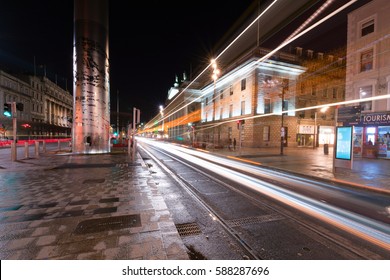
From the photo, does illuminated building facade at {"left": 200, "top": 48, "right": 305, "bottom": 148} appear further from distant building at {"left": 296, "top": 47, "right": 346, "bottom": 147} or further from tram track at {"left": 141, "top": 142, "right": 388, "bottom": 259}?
tram track at {"left": 141, "top": 142, "right": 388, "bottom": 259}

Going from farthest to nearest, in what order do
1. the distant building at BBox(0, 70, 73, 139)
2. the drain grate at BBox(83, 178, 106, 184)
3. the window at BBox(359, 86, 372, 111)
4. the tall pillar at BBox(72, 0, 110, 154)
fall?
the distant building at BBox(0, 70, 73, 139), the window at BBox(359, 86, 372, 111), the tall pillar at BBox(72, 0, 110, 154), the drain grate at BBox(83, 178, 106, 184)

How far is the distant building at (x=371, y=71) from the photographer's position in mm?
17281

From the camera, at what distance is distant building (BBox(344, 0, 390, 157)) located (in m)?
17.3

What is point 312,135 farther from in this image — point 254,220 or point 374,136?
point 254,220

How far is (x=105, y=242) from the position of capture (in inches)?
139

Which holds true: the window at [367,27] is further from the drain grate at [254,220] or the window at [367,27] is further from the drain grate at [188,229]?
the drain grate at [188,229]

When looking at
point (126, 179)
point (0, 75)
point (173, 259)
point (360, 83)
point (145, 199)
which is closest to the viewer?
point (173, 259)

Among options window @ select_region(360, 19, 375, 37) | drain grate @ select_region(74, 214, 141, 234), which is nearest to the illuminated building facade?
window @ select_region(360, 19, 375, 37)

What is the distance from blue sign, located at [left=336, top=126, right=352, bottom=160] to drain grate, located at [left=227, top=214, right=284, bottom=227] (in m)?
8.89

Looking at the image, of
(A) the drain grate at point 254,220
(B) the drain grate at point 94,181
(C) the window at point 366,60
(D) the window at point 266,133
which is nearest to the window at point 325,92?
(D) the window at point 266,133

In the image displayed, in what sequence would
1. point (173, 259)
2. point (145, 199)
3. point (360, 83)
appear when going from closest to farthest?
point (173, 259)
point (145, 199)
point (360, 83)
